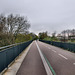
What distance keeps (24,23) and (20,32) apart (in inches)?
174

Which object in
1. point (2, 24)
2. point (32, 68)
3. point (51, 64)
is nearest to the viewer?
point (32, 68)

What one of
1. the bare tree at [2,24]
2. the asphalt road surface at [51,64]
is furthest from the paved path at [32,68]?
the bare tree at [2,24]

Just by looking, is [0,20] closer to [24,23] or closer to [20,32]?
[20,32]

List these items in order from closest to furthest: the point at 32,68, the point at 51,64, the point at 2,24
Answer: the point at 32,68 → the point at 51,64 → the point at 2,24

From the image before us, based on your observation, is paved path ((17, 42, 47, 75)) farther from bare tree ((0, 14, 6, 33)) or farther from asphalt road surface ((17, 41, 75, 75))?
bare tree ((0, 14, 6, 33))

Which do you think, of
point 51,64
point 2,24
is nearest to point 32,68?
point 51,64

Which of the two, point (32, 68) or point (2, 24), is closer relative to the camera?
point (32, 68)

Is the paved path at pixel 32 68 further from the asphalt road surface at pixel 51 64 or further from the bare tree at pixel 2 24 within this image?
the bare tree at pixel 2 24

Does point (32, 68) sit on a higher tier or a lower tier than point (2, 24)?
lower

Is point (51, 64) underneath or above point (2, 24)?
underneath

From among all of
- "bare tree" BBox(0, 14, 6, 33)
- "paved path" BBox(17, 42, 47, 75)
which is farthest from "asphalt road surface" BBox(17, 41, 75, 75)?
"bare tree" BBox(0, 14, 6, 33)

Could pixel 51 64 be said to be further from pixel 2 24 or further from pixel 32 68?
pixel 2 24

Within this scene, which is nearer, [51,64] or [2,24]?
[51,64]

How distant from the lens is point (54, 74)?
470cm
